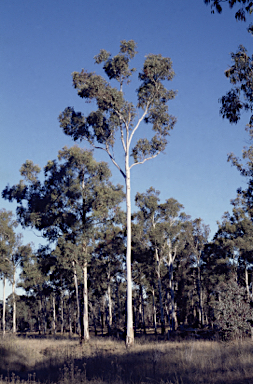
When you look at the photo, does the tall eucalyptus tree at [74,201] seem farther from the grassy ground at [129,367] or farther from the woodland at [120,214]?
the grassy ground at [129,367]

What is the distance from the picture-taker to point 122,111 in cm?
2236

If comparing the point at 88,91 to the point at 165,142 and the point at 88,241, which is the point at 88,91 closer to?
the point at 165,142

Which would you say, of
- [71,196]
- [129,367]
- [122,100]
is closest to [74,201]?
[71,196]

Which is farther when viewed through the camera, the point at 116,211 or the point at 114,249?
the point at 114,249

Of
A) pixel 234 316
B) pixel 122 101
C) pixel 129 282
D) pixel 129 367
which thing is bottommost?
pixel 129 367

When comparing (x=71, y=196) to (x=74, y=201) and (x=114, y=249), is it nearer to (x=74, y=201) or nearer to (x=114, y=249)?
(x=74, y=201)

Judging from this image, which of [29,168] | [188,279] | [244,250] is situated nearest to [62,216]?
[29,168]

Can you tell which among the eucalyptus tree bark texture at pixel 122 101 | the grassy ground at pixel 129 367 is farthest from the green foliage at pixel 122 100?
the grassy ground at pixel 129 367

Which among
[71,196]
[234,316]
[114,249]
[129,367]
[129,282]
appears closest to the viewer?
[129,367]

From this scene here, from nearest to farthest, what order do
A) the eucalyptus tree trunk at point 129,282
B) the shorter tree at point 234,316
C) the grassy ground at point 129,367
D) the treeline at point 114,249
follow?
the grassy ground at point 129,367 → the shorter tree at point 234,316 → the eucalyptus tree trunk at point 129,282 → the treeline at point 114,249

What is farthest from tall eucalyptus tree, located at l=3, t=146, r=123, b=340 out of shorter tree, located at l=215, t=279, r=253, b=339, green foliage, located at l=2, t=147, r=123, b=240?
shorter tree, located at l=215, t=279, r=253, b=339

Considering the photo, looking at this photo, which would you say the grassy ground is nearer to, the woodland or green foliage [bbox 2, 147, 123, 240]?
the woodland

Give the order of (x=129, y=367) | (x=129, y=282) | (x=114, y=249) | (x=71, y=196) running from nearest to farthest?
(x=129, y=367), (x=129, y=282), (x=71, y=196), (x=114, y=249)

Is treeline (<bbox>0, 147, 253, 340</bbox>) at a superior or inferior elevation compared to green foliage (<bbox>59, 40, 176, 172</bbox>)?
inferior
